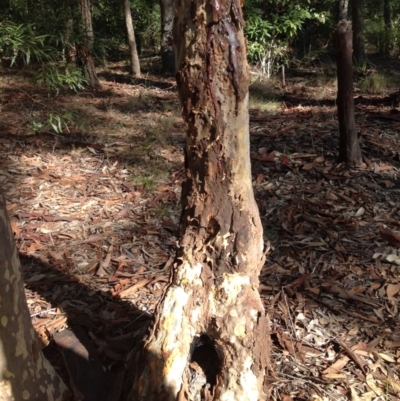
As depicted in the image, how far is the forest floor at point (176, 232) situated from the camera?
121 inches

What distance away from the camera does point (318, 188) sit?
5.00 m

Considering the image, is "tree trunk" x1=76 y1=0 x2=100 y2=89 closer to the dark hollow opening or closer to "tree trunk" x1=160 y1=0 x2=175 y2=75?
"tree trunk" x1=160 y1=0 x2=175 y2=75

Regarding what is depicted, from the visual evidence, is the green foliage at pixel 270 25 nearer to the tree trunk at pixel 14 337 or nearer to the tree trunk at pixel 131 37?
the tree trunk at pixel 131 37

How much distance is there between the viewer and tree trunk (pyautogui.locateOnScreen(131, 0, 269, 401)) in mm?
2395

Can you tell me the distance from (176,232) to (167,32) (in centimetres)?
699

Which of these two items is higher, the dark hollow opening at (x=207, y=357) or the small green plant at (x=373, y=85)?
the small green plant at (x=373, y=85)

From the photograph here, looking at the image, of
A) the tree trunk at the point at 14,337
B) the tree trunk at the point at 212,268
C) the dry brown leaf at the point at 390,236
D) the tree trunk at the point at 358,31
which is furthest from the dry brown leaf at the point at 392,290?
the tree trunk at the point at 358,31

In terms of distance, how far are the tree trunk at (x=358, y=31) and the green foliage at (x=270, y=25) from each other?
2.15 ft

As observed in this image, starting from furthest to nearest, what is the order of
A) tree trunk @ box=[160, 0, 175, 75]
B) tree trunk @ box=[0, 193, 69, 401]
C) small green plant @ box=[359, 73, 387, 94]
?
tree trunk @ box=[160, 0, 175, 75]
small green plant @ box=[359, 73, 387, 94]
tree trunk @ box=[0, 193, 69, 401]

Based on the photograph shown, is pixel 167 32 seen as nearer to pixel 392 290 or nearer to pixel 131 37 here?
pixel 131 37

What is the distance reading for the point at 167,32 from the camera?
10.3 meters

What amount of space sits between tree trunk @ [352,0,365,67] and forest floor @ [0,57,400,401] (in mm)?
3329

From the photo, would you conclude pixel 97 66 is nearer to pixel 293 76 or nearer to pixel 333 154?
pixel 293 76

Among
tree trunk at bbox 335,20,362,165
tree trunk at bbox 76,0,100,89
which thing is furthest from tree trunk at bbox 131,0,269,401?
tree trunk at bbox 76,0,100,89
